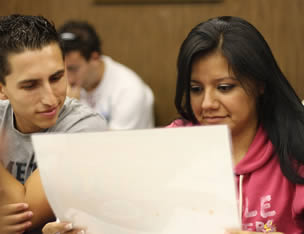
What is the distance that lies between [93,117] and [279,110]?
55cm

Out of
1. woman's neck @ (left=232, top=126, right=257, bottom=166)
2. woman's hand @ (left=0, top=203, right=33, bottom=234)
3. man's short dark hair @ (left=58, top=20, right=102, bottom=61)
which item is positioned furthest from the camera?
man's short dark hair @ (left=58, top=20, right=102, bottom=61)

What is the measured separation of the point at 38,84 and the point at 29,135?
0.80 ft

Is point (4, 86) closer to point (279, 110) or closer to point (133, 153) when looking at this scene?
point (133, 153)

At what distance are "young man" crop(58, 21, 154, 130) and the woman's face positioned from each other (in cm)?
150

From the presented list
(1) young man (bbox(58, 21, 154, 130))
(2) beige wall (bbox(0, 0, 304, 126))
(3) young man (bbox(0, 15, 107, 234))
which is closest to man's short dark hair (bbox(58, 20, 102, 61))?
(1) young man (bbox(58, 21, 154, 130))

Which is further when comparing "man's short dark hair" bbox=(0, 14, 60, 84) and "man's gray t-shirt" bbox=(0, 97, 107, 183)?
"man's gray t-shirt" bbox=(0, 97, 107, 183)

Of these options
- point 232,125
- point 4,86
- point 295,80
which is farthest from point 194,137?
point 295,80

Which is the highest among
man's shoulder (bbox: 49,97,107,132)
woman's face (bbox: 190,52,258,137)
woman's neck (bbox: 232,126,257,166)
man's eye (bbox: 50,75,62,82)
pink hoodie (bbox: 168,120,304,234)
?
man's eye (bbox: 50,75,62,82)

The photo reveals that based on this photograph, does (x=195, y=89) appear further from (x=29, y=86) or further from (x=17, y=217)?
(x=17, y=217)

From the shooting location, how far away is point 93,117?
122cm

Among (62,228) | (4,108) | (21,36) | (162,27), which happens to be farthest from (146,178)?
(162,27)

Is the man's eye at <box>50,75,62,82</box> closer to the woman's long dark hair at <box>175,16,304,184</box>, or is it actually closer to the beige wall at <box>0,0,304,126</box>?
→ the woman's long dark hair at <box>175,16,304,184</box>

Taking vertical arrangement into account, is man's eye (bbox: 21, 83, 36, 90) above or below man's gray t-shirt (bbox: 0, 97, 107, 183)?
above

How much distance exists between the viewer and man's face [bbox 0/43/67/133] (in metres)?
1.02
